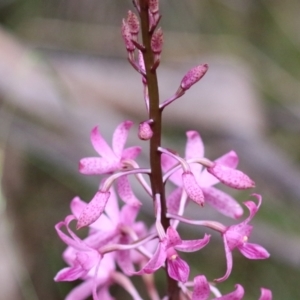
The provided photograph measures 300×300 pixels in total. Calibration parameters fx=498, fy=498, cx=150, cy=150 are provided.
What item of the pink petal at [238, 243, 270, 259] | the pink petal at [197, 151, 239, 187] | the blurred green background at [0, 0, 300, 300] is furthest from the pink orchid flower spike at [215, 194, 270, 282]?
the blurred green background at [0, 0, 300, 300]

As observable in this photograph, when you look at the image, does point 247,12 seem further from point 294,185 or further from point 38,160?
point 38,160

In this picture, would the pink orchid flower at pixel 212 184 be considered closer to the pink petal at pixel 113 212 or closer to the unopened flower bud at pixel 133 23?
the pink petal at pixel 113 212

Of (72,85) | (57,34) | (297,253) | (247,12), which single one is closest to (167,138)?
(72,85)

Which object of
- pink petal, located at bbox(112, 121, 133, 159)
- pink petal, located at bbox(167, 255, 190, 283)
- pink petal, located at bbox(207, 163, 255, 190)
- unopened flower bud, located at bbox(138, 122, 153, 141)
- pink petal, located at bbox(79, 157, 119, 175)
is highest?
unopened flower bud, located at bbox(138, 122, 153, 141)

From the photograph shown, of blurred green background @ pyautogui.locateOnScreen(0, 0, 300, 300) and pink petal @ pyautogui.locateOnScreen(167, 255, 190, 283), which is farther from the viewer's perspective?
blurred green background @ pyautogui.locateOnScreen(0, 0, 300, 300)

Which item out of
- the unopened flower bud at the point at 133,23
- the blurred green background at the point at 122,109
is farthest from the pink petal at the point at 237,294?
the blurred green background at the point at 122,109

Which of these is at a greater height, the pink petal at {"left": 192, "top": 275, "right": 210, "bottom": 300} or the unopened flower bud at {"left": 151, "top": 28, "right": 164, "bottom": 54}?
the unopened flower bud at {"left": 151, "top": 28, "right": 164, "bottom": 54}

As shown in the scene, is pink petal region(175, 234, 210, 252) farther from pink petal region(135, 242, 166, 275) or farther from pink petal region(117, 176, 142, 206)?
pink petal region(117, 176, 142, 206)
